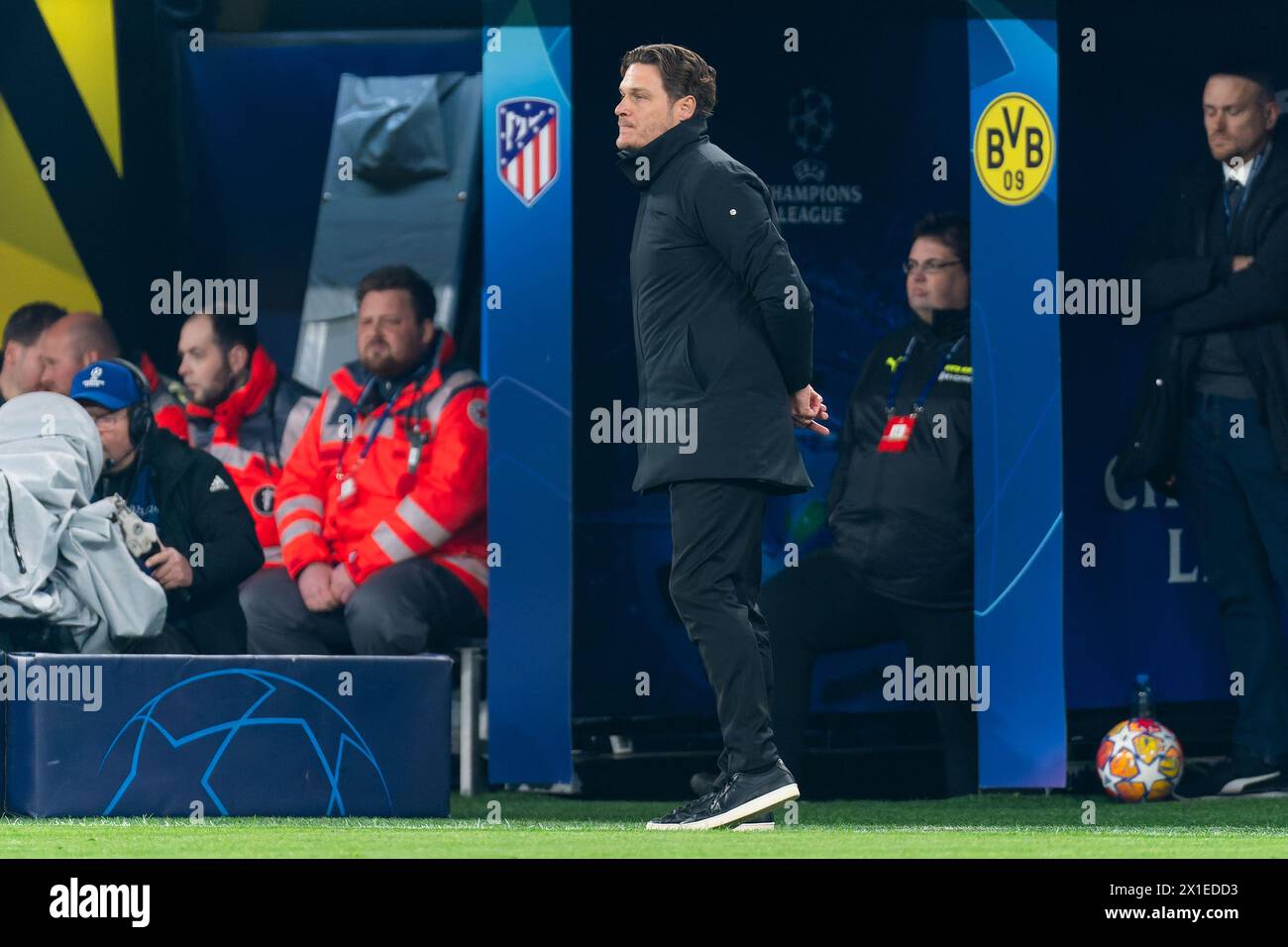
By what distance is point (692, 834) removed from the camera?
5125 mm

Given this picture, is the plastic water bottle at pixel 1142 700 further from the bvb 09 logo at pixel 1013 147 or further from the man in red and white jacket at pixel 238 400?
the man in red and white jacket at pixel 238 400

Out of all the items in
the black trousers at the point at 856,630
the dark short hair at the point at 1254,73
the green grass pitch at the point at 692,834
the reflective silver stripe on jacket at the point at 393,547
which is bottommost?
the green grass pitch at the point at 692,834

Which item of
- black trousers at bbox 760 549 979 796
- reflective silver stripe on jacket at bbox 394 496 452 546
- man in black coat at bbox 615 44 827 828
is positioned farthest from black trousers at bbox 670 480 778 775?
reflective silver stripe on jacket at bbox 394 496 452 546

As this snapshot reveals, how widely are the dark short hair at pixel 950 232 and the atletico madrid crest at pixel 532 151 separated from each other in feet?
4.46

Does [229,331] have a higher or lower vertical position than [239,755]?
higher

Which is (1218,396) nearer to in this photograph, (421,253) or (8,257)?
(421,253)

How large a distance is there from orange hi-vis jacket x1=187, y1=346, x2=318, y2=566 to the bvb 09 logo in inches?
101

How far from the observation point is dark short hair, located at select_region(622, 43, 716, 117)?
5.43 m

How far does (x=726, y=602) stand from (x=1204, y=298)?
2.94m

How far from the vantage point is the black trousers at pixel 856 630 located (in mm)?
7266

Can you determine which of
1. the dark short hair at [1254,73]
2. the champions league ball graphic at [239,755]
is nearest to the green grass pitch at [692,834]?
the champions league ball graphic at [239,755]

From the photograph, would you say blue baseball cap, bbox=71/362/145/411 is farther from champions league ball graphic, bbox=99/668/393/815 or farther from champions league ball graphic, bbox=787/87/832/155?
champions league ball graphic, bbox=787/87/832/155

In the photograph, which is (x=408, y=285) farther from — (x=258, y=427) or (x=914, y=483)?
(x=914, y=483)

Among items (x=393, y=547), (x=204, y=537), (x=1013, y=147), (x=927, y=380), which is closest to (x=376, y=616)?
(x=393, y=547)
